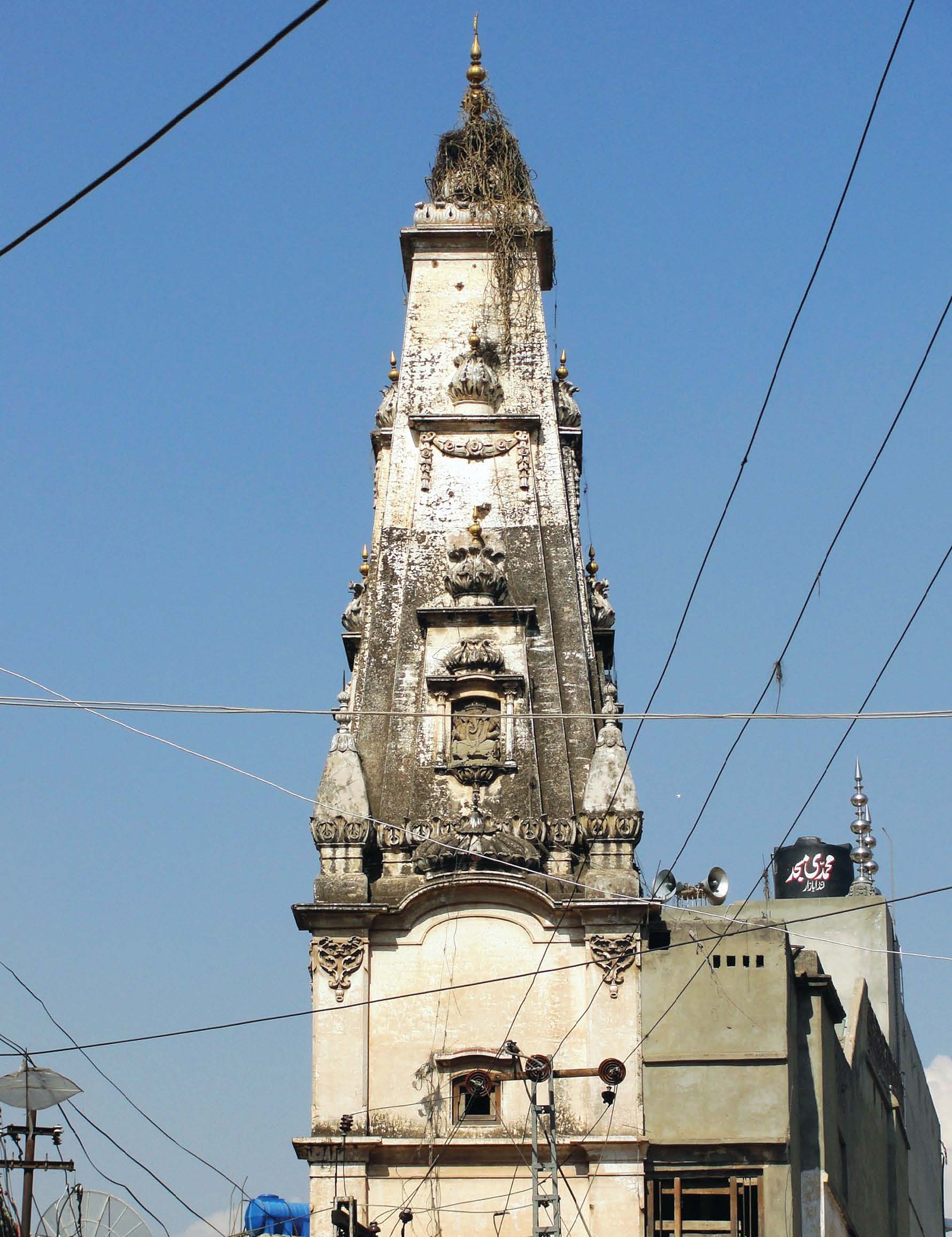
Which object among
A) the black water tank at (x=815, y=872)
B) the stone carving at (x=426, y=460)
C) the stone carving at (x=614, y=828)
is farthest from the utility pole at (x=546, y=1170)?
the black water tank at (x=815, y=872)

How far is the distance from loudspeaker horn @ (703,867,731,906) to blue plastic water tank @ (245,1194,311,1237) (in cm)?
1156

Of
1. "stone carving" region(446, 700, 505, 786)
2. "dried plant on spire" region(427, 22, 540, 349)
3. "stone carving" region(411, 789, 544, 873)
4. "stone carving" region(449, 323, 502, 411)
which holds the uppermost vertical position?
"dried plant on spire" region(427, 22, 540, 349)

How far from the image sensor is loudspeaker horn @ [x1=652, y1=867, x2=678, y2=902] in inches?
1842

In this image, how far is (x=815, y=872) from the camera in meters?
67.2

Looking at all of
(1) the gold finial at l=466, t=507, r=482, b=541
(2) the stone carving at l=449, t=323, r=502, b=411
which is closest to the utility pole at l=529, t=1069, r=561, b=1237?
(1) the gold finial at l=466, t=507, r=482, b=541

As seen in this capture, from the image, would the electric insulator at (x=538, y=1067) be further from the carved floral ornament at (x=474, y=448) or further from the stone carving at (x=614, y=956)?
the carved floral ornament at (x=474, y=448)

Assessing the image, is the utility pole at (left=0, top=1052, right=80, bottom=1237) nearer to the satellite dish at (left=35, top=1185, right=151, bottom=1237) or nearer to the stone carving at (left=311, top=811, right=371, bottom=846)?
the satellite dish at (left=35, top=1185, right=151, bottom=1237)

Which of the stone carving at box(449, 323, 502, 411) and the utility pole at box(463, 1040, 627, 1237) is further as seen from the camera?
the stone carving at box(449, 323, 502, 411)

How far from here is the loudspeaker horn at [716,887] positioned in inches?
1986

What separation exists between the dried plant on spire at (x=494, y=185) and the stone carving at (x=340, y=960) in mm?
14755

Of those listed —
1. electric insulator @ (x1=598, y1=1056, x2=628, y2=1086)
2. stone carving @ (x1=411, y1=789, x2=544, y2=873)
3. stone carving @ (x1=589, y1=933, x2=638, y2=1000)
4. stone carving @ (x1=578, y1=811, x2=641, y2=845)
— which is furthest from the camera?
stone carving @ (x1=578, y1=811, x2=641, y2=845)

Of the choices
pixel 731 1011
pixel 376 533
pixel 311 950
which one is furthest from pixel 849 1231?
pixel 376 533

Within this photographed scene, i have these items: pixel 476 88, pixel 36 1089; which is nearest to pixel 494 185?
pixel 476 88

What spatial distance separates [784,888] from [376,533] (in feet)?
76.2
